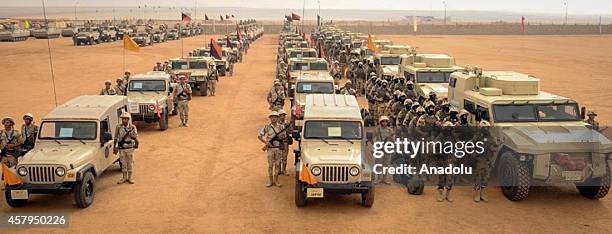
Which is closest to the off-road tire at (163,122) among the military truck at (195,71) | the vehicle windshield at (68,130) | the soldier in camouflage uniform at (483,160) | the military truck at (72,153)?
the military truck at (72,153)

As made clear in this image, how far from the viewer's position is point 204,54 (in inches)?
1247

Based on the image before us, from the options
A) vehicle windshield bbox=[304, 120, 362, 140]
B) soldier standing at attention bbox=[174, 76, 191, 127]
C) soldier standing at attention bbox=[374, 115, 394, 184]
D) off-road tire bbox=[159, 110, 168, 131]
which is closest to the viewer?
vehicle windshield bbox=[304, 120, 362, 140]

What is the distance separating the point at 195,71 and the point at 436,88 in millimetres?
11178

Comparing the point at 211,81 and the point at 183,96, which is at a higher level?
the point at 211,81

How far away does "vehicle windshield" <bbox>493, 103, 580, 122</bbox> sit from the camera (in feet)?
38.4

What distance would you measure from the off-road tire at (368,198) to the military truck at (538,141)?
2.79 metres

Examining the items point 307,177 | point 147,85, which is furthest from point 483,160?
point 147,85

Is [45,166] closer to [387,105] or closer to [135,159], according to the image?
[135,159]

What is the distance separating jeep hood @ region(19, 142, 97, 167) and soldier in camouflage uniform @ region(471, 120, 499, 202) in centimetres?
744

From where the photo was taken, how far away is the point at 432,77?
19453mm

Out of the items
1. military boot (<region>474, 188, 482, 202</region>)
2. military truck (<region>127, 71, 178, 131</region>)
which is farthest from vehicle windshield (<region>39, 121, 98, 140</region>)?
military boot (<region>474, 188, 482, 202</region>)

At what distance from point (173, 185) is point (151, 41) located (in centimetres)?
4955

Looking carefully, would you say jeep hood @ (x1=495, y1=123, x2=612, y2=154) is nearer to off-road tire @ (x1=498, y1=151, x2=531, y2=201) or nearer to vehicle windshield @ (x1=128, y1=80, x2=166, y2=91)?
off-road tire @ (x1=498, y1=151, x2=531, y2=201)

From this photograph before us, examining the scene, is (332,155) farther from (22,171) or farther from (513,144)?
(22,171)
